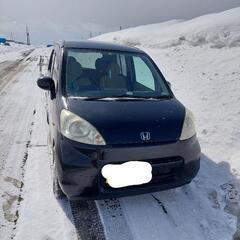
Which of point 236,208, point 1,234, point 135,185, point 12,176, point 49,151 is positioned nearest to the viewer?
point 1,234

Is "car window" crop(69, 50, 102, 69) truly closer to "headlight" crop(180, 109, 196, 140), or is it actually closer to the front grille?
"headlight" crop(180, 109, 196, 140)

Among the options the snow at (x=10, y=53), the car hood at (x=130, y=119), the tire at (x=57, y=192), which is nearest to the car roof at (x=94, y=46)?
the car hood at (x=130, y=119)

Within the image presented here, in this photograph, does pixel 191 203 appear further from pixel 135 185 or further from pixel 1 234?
pixel 1 234

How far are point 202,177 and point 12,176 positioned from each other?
96.8 inches

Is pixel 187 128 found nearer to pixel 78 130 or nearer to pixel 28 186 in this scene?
pixel 78 130

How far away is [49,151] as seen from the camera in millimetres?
4699

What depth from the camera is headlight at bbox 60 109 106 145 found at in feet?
9.57

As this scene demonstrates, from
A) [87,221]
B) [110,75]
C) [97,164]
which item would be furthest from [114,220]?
[110,75]

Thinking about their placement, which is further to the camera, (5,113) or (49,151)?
(5,113)

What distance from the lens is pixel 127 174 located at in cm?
295

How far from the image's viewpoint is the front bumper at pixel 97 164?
9.41 ft

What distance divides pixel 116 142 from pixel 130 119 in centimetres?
32

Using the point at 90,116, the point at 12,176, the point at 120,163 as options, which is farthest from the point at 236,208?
the point at 12,176

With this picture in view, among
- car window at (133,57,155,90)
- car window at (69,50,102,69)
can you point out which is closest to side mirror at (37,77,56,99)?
car window at (69,50,102,69)
